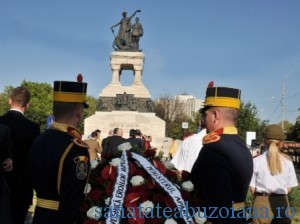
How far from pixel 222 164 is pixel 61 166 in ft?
4.07

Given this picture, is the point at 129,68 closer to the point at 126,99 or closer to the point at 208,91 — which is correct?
the point at 126,99

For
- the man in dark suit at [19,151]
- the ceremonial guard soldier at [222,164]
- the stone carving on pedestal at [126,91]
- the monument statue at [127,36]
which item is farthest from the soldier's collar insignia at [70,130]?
the monument statue at [127,36]

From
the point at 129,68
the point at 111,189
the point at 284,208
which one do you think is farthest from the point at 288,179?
the point at 129,68

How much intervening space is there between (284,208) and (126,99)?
28.1m

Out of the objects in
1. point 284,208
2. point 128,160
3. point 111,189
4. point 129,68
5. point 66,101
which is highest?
point 129,68

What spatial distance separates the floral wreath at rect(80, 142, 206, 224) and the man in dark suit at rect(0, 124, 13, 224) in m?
0.90

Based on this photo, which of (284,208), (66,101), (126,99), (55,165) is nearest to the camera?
(55,165)

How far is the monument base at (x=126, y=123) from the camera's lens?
1260 inches

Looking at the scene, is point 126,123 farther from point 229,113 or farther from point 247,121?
point 229,113

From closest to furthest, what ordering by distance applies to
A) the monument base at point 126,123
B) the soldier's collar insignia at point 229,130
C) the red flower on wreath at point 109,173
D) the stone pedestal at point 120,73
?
the soldier's collar insignia at point 229,130 < the red flower on wreath at point 109,173 < the monument base at point 126,123 < the stone pedestal at point 120,73

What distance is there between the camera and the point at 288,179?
19.2ft

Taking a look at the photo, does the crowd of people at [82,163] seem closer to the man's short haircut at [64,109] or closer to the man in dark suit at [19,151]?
the man's short haircut at [64,109]

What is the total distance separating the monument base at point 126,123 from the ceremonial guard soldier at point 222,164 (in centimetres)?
2780

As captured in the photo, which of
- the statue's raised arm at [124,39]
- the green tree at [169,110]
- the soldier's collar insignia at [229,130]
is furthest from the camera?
the green tree at [169,110]
